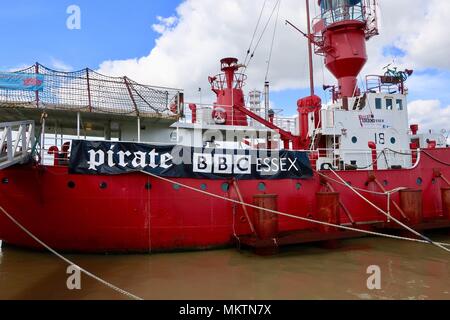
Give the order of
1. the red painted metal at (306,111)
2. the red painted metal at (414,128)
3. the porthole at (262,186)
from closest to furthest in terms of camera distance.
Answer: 1. the porthole at (262,186)
2. the red painted metal at (306,111)
3. the red painted metal at (414,128)

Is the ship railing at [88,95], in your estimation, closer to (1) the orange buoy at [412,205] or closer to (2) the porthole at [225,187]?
(2) the porthole at [225,187]

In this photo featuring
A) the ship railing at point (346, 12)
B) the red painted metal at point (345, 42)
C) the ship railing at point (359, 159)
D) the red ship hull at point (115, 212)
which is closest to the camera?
the red ship hull at point (115, 212)

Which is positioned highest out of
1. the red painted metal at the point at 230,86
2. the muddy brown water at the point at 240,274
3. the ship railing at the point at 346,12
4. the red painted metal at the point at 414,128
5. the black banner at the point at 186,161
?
the ship railing at the point at 346,12

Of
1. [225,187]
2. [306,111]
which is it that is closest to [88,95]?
[225,187]

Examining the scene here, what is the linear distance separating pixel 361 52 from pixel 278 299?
13156 millimetres

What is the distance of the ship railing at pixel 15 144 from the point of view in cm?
791

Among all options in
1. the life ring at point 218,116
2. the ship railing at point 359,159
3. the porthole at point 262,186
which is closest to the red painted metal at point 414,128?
the ship railing at point 359,159

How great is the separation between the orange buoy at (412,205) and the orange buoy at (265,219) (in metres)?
5.02

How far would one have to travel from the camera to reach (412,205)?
12.3 m

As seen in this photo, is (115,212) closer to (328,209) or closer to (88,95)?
(88,95)

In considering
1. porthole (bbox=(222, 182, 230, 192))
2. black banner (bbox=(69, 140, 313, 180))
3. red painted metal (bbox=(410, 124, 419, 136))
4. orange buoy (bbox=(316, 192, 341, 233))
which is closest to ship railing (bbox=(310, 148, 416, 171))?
black banner (bbox=(69, 140, 313, 180))

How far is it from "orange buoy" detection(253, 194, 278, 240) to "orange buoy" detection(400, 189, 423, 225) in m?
5.02

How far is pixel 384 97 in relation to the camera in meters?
15.7
